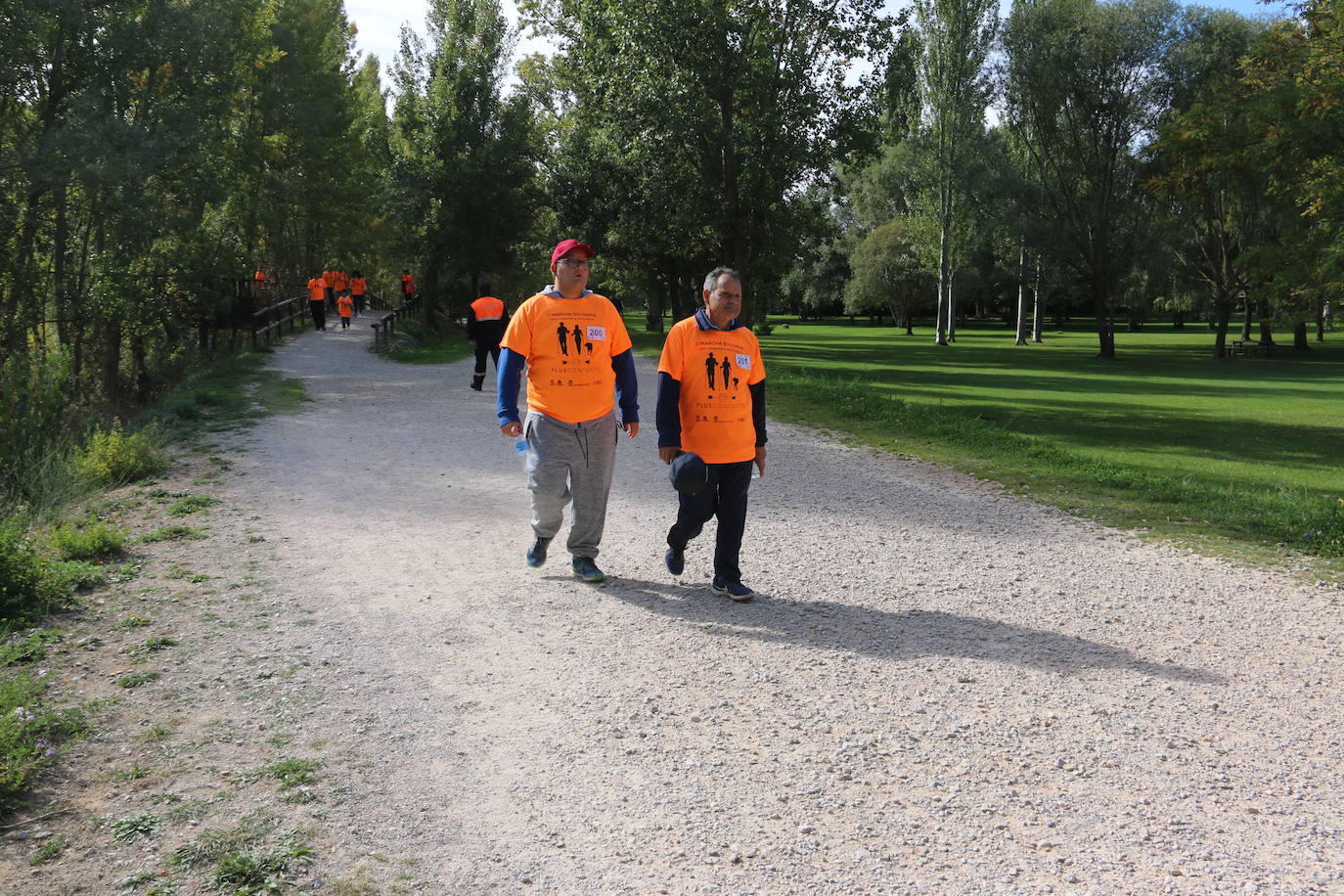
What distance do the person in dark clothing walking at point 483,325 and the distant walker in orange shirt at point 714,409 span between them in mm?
11277

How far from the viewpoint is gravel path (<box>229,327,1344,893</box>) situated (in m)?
3.40

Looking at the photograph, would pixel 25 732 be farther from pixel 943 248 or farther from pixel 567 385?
pixel 943 248

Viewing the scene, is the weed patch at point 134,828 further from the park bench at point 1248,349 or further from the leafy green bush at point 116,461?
the park bench at point 1248,349

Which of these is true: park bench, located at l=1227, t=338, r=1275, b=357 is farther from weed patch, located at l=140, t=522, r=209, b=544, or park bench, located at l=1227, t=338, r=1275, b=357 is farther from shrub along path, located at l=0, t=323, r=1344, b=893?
weed patch, located at l=140, t=522, r=209, b=544

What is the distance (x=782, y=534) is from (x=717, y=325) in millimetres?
2588

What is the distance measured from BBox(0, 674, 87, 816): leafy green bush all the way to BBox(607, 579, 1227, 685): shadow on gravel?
3.06 meters

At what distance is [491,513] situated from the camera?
8.71 m

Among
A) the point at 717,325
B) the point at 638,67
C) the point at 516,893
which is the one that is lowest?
the point at 516,893

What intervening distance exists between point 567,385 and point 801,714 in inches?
107

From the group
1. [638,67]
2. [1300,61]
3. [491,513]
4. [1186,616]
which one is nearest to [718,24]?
[638,67]

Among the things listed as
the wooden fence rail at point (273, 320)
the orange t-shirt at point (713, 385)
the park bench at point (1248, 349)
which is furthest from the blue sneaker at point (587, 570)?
the park bench at point (1248, 349)

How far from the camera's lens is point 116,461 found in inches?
394

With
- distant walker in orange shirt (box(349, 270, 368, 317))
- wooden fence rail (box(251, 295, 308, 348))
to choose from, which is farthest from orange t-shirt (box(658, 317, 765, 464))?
distant walker in orange shirt (box(349, 270, 368, 317))

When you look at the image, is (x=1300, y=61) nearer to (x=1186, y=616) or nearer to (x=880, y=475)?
(x=880, y=475)
